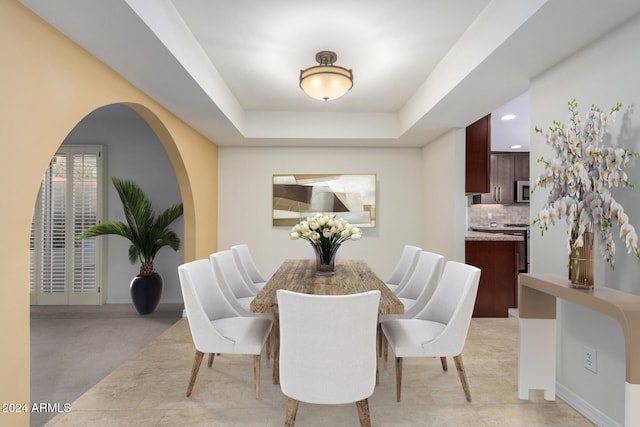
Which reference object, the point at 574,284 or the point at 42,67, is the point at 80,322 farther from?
the point at 574,284

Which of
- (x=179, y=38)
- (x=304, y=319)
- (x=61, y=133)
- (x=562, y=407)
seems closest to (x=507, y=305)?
(x=562, y=407)

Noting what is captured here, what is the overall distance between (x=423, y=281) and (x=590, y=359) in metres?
1.24

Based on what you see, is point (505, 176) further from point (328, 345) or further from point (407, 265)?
point (328, 345)

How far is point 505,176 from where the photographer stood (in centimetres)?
742

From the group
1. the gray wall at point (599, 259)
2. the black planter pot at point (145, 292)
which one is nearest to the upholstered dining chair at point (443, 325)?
the gray wall at point (599, 259)

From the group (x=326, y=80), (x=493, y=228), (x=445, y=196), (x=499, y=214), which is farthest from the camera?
(x=499, y=214)

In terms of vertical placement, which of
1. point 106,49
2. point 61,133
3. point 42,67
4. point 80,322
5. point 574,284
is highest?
point 106,49

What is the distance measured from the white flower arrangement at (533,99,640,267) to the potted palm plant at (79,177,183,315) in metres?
4.08

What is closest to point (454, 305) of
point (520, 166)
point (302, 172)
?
point (302, 172)

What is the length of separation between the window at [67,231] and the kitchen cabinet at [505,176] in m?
7.13

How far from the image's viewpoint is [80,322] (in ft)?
13.5

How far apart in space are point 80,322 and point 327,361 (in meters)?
3.81

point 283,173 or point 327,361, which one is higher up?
point 283,173

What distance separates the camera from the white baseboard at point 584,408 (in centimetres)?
201
